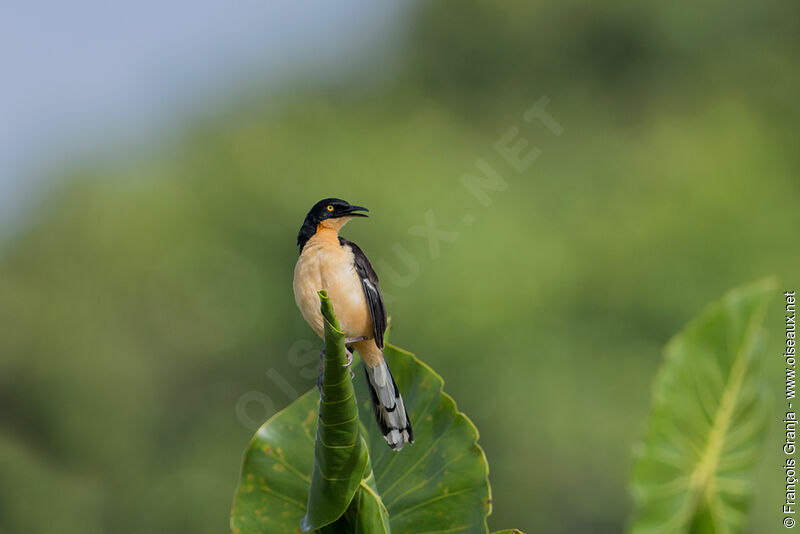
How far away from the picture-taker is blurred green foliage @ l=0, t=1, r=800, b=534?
44.5 ft

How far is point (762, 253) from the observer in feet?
48.6

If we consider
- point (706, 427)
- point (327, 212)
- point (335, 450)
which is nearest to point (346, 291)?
point (327, 212)

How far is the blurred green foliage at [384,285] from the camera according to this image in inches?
535

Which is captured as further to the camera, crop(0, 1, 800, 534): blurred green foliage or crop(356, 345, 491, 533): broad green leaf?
crop(0, 1, 800, 534): blurred green foliage

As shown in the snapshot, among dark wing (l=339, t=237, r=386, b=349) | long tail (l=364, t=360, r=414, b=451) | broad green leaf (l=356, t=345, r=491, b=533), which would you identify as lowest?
broad green leaf (l=356, t=345, r=491, b=533)

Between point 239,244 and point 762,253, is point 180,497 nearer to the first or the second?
point 239,244

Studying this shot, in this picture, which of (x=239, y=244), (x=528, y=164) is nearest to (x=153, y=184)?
(x=239, y=244)

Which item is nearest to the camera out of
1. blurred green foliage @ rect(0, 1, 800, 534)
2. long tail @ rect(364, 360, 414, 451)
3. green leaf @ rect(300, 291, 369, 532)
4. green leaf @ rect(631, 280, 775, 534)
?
green leaf @ rect(631, 280, 775, 534)

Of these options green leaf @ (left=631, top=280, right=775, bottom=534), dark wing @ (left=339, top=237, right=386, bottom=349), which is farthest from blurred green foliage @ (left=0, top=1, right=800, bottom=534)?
green leaf @ (left=631, top=280, right=775, bottom=534)

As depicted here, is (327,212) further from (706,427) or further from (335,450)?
(706,427)

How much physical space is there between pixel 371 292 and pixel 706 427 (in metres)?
1.97

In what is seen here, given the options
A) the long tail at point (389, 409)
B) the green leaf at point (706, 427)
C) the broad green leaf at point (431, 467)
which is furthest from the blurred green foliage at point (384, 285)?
the green leaf at point (706, 427)

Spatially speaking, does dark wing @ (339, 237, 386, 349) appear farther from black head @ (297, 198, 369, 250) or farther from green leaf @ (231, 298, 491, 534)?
green leaf @ (231, 298, 491, 534)

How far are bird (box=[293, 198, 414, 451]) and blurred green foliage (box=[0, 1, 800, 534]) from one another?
950 centimetres
